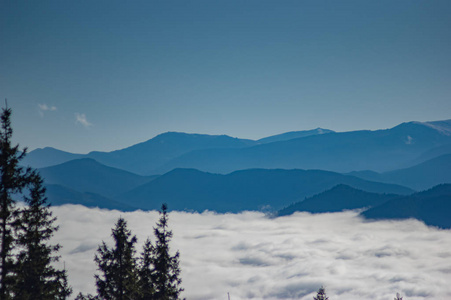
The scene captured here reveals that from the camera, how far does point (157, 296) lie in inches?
1377

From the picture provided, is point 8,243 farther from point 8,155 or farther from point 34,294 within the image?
point 34,294

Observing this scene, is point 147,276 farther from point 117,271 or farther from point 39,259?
point 39,259

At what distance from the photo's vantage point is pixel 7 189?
917 inches

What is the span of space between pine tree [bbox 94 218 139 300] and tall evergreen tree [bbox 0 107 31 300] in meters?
8.12

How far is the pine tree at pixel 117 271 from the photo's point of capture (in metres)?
31.4

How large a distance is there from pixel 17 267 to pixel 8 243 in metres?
1.71

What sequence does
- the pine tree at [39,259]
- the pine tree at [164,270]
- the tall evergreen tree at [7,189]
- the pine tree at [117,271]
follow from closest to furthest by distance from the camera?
the tall evergreen tree at [7,189], the pine tree at [39,259], the pine tree at [117,271], the pine tree at [164,270]

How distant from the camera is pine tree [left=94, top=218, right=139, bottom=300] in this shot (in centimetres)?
3139

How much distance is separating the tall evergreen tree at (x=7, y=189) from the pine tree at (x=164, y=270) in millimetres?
13463

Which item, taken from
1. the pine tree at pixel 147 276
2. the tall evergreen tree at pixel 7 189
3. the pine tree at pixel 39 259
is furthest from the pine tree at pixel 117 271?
the tall evergreen tree at pixel 7 189

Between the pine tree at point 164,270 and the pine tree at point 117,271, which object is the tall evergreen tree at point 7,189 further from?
the pine tree at point 164,270

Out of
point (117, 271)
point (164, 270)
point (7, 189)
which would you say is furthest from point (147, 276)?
point (7, 189)

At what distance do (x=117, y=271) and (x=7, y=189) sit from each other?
11.4m

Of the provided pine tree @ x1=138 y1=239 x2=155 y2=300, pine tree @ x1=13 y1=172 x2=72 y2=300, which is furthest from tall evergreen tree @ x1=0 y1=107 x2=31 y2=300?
pine tree @ x1=138 y1=239 x2=155 y2=300
